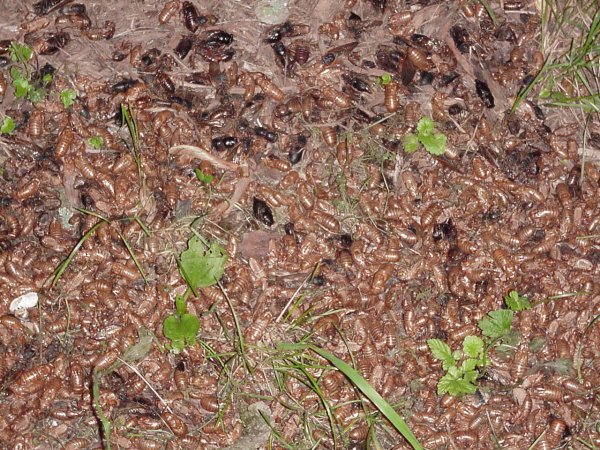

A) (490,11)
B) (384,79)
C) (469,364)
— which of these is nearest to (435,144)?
(384,79)

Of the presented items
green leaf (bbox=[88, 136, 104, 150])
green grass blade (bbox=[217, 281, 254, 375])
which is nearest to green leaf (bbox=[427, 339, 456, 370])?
green grass blade (bbox=[217, 281, 254, 375])

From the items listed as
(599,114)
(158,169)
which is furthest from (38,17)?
(599,114)

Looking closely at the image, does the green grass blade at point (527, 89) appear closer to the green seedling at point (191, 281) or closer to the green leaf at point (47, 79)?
the green seedling at point (191, 281)

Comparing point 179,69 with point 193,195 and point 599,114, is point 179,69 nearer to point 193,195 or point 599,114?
point 193,195

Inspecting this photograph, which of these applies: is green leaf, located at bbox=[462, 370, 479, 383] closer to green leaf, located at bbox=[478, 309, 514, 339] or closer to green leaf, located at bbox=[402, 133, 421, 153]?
green leaf, located at bbox=[478, 309, 514, 339]

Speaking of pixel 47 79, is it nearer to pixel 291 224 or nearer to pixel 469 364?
pixel 291 224
